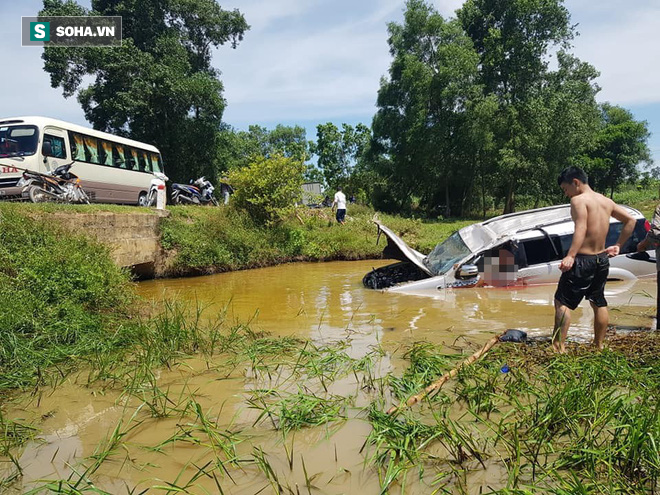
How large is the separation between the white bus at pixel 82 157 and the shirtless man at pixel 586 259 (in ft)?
41.3

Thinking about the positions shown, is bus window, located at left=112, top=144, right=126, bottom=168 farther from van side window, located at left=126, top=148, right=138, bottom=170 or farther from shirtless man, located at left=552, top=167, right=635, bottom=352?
shirtless man, located at left=552, top=167, right=635, bottom=352

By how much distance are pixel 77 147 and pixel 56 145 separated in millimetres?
1025

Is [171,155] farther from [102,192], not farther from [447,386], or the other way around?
[447,386]

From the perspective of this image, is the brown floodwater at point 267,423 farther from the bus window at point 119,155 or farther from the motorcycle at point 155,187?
the bus window at point 119,155

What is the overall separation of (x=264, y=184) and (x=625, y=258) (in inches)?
418

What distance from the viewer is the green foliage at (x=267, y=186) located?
582 inches

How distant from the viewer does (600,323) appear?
13.5 ft

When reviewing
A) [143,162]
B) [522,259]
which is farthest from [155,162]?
[522,259]

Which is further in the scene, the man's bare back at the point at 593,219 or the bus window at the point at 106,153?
the bus window at the point at 106,153

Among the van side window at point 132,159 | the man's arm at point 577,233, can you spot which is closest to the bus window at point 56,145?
the van side window at point 132,159

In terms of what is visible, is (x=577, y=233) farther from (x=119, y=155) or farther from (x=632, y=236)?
(x=119, y=155)

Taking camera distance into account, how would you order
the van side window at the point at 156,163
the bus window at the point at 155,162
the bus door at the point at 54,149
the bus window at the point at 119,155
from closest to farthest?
the bus door at the point at 54,149, the bus window at the point at 119,155, the bus window at the point at 155,162, the van side window at the point at 156,163

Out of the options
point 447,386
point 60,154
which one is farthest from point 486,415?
point 60,154

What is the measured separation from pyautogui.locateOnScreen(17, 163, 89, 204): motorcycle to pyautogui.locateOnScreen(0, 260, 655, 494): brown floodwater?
270 inches
